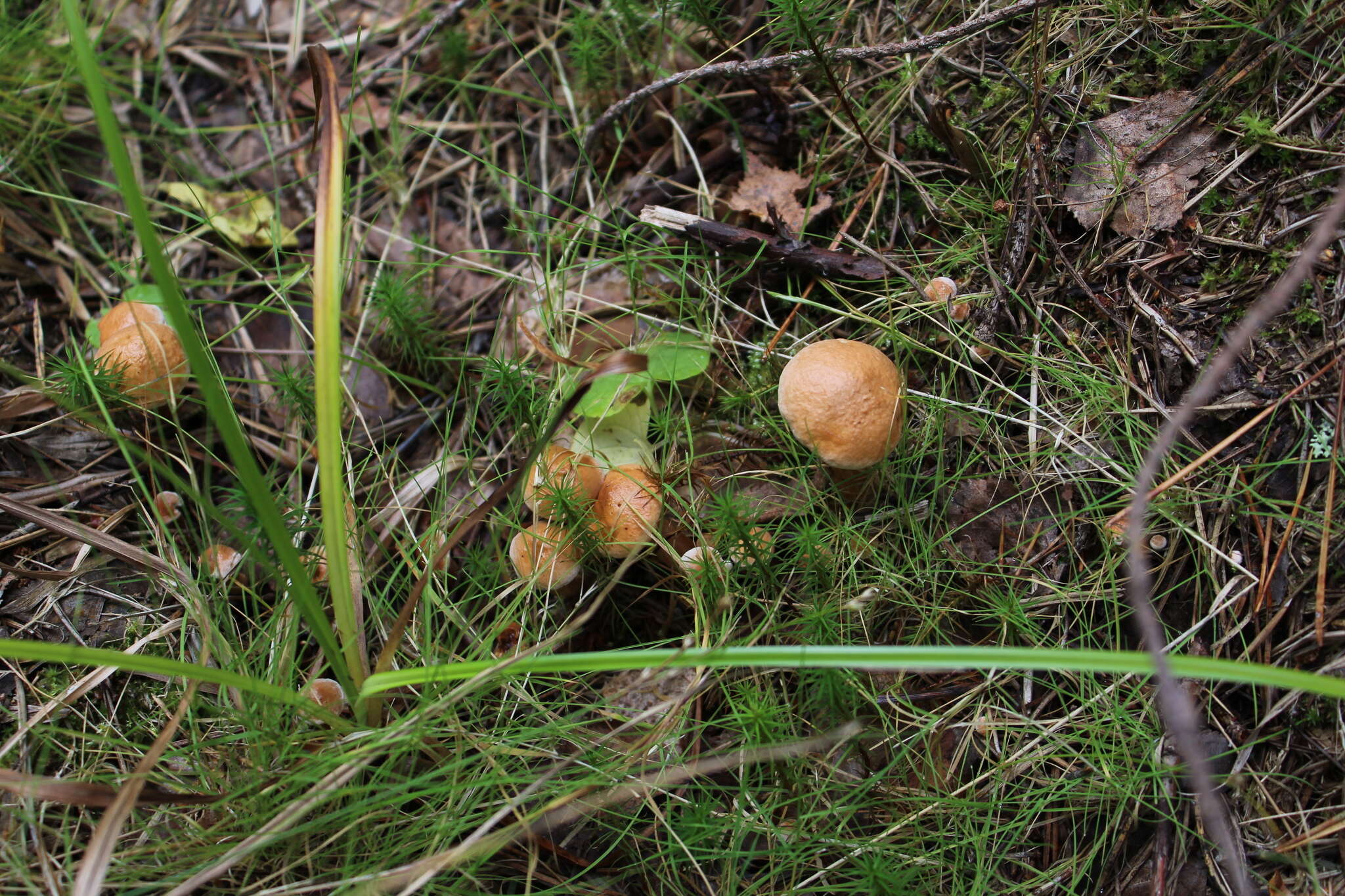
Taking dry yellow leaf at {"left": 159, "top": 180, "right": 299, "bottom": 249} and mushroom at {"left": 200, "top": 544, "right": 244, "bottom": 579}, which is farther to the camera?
dry yellow leaf at {"left": 159, "top": 180, "right": 299, "bottom": 249}

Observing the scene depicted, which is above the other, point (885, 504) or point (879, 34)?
point (879, 34)

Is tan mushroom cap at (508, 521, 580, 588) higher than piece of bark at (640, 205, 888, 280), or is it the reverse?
piece of bark at (640, 205, 888, 280)

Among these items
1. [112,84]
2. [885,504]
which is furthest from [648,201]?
[112,84]

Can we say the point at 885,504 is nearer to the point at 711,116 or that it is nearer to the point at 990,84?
the point at 990,84

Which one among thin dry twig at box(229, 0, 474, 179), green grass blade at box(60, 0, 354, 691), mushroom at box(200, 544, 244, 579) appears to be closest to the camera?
green grass blade at box(60, 0, 354, 691)

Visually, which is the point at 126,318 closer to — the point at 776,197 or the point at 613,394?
the point at 613,394

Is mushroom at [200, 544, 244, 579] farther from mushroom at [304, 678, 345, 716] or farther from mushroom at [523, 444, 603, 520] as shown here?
mushroom at [523, 444, 603, 520]

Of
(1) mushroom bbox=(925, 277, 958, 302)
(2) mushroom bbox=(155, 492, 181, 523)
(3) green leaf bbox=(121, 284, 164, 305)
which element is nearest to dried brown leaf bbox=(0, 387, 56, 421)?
(3) green leaf bbox=(121, 284, 164, 305)
